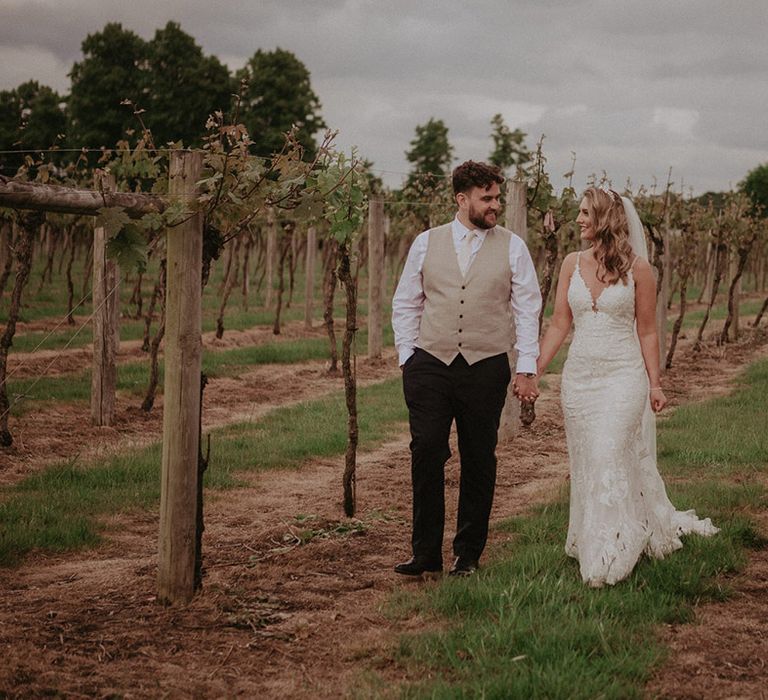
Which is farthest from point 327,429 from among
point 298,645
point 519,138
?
point 519,138

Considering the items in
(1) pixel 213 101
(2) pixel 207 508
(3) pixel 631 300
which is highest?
(1) pixel 213 101

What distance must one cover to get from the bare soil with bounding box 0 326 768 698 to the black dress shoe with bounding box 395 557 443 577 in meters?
0.08

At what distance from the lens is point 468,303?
4797 millimetres

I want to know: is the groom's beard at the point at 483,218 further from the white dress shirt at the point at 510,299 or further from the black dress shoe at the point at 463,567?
the black dress shoe at the point at 463,567

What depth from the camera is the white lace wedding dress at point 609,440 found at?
4.81 metres

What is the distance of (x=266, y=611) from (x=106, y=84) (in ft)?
128

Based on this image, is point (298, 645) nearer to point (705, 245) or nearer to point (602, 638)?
point (602, 638)

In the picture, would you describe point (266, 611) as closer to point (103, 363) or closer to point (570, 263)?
point (570, 263)

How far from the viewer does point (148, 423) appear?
33.1 feet

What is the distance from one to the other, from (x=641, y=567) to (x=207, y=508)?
3144 millimetres

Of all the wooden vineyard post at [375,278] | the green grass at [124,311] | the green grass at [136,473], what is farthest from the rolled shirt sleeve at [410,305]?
the wooden vineyard post at [375,278]

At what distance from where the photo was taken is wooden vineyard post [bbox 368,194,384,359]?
15.3 meters

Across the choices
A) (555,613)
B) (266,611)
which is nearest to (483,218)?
(555,613)

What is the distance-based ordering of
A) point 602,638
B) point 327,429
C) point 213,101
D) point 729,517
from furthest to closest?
point 213,101, point 327,429, point 729,517, point 602,638
